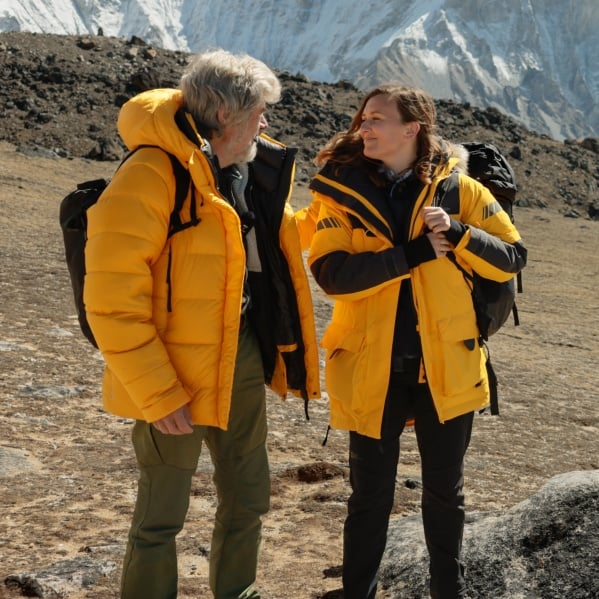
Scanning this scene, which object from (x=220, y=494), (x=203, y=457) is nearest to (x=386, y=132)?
(x=220, y=494)

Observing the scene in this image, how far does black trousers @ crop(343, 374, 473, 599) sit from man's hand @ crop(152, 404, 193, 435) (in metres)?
0.71

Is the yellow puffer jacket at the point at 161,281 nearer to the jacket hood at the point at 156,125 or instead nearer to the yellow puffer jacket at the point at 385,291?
the jacket hood at the point at 156,125

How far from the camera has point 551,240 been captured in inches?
854

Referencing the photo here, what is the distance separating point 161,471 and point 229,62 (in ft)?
4.10

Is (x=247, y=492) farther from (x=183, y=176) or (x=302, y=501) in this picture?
(x=302, y=501)

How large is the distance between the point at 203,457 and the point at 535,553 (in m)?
2.51

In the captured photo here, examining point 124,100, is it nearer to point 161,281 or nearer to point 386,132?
point 386,132

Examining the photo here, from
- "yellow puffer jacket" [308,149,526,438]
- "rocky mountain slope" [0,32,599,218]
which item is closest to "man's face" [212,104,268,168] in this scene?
"yellow puffer jacket" [308,149,526,438]

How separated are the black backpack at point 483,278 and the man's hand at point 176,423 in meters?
1.08

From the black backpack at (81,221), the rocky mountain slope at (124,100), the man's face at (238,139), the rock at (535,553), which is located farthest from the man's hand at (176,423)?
the rocky mountain slope at (124,100)

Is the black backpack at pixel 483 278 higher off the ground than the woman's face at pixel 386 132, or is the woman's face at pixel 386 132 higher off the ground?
the woman's face at pixel 386 132

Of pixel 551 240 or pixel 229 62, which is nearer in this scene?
pixel 229 62

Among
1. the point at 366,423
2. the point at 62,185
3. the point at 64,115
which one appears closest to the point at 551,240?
the point at 62,185

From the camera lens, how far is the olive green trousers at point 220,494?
3.10 meters
